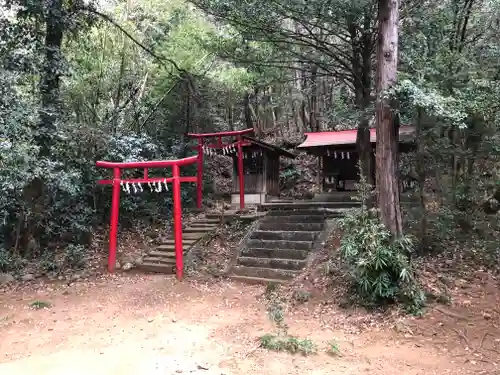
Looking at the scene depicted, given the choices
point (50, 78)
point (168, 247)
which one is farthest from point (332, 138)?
point (50, 78)

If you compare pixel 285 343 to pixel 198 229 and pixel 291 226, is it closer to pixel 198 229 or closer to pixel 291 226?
pixel 291 226

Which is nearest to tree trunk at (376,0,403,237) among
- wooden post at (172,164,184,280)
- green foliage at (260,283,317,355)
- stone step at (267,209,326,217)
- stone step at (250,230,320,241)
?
green foliage at (260,283,317,355)

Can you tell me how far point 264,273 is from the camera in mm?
9258

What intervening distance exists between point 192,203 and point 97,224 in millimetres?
3723

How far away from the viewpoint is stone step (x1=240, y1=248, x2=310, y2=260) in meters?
9.54

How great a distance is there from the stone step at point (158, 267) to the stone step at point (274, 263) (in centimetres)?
176

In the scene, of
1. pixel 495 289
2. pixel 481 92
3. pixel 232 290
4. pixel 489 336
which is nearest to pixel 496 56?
pixel 481 92

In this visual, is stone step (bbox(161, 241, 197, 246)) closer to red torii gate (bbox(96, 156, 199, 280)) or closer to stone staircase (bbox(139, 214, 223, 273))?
stone staircase (bbox(139, 214, 223, 273))

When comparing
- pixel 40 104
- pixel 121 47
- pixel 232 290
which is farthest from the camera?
pixel 121 47

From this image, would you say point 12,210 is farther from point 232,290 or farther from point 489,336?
point 489,336

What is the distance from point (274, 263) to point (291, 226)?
169 cm

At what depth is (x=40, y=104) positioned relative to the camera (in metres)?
9.77

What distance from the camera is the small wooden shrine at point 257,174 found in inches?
578

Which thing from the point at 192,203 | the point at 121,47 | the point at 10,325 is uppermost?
the point at 121,47
